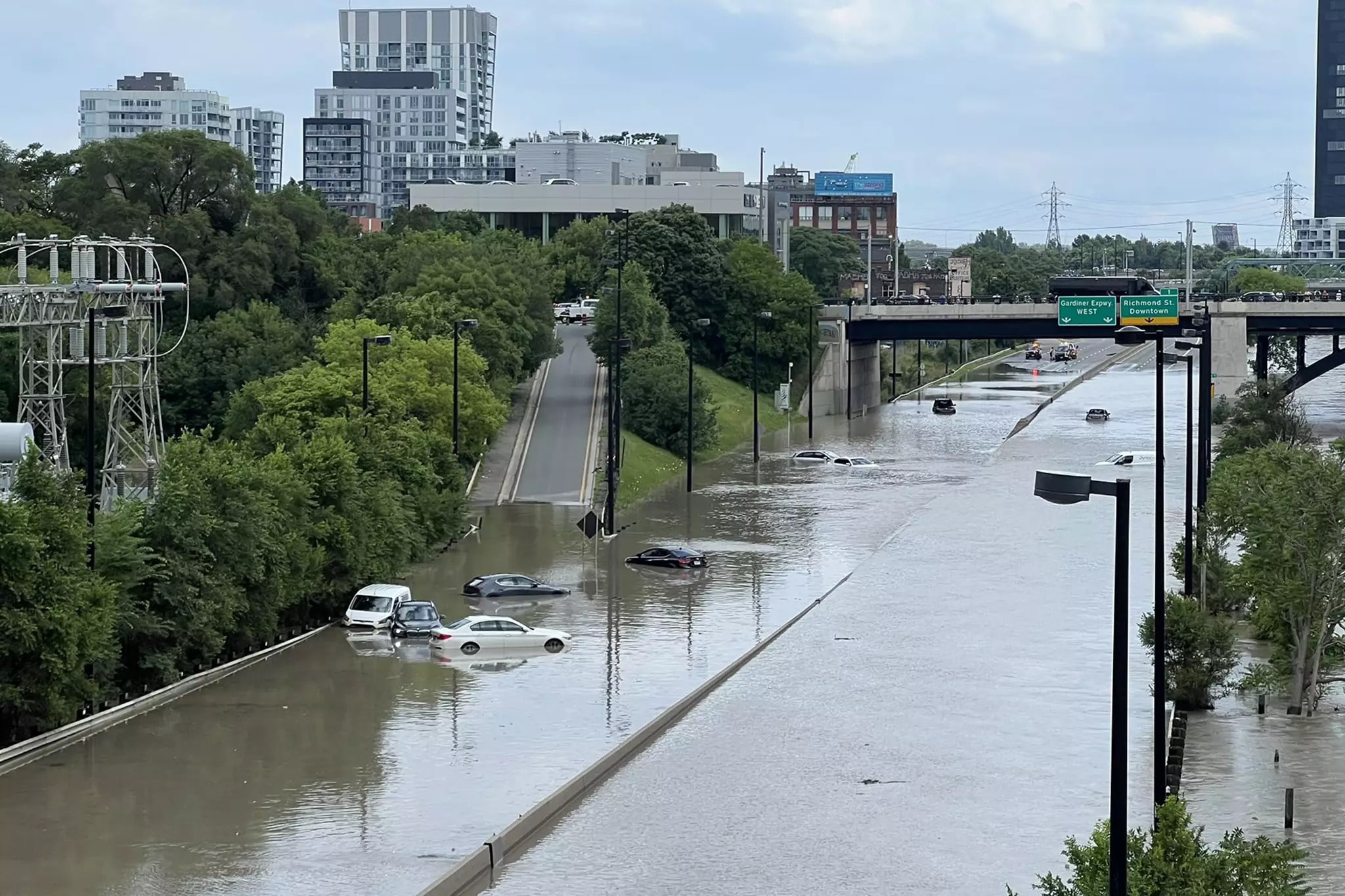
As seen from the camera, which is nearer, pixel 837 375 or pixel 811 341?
pixel 811 341

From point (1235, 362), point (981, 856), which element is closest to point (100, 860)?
point (981, 856)

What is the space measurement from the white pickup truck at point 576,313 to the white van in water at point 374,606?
6357 centimetres

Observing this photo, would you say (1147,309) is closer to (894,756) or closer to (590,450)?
(590,450)

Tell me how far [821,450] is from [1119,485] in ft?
189

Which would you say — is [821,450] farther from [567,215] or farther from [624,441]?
[567,215]

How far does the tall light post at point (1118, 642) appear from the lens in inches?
555

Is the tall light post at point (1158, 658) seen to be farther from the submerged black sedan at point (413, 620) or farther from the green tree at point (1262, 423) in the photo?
the green tree at point (1262, 423)

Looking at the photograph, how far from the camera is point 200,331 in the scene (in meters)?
75.1

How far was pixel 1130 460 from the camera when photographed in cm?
6788

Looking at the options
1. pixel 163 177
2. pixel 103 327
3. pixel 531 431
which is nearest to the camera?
pixel 103 327

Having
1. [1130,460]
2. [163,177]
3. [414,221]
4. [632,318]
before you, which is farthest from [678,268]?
[1130,460]

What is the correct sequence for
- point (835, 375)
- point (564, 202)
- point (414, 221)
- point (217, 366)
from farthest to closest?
point (564, 202) < point (414, 221) < point (835, 375) < point (217, 366)

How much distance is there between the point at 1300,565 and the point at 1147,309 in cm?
5304

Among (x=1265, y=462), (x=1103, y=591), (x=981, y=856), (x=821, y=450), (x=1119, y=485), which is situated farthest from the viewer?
(x=821, y=450)
